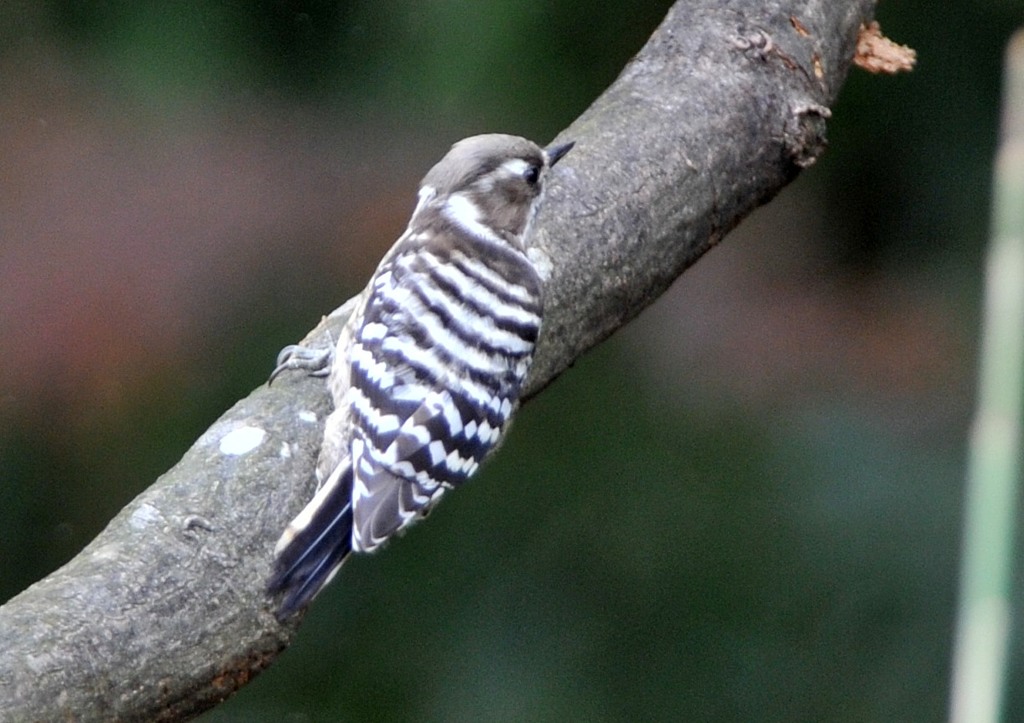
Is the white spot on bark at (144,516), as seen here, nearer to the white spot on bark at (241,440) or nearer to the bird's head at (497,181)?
the white spot on bark at (241,440)

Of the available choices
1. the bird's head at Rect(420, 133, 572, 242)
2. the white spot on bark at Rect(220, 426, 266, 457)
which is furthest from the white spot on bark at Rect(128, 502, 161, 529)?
the bird's head at Rect(420, 133, 572, 242)

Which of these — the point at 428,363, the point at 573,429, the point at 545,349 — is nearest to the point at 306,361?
the point at 428,363

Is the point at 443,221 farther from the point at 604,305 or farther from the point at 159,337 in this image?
the point at 159,337

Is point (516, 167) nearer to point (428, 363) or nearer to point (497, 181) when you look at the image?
point (497, 181)

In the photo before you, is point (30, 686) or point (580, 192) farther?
point (580, 192)

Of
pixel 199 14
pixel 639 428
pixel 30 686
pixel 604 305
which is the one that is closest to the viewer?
pixel 30 686

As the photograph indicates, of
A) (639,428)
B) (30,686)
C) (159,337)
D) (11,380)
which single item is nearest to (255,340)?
(159,337)
